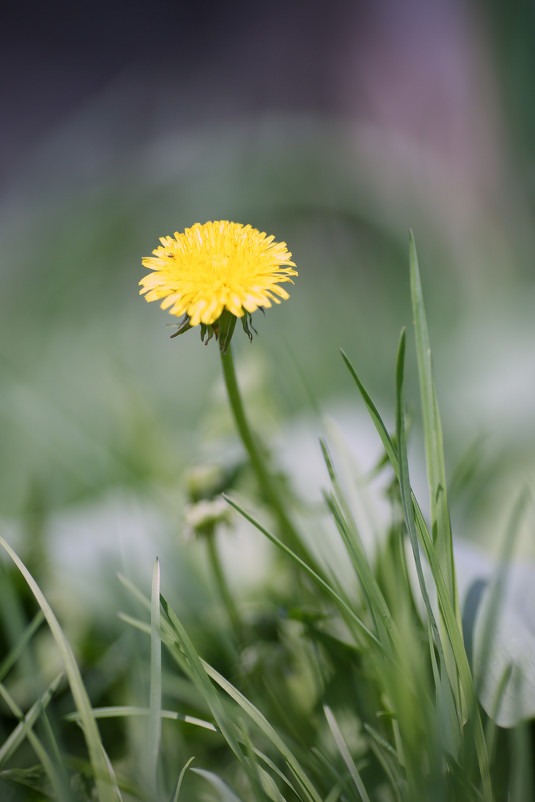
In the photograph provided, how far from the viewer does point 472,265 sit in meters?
1.03

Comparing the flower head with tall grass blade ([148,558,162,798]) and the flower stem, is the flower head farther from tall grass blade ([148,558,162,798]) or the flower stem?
tall grass blade ([148,558,162,798])

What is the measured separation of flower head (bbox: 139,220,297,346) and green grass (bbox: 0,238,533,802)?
0.18 ft

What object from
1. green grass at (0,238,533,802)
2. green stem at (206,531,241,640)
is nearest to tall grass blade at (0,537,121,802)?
green grass at (0,238,533,802)

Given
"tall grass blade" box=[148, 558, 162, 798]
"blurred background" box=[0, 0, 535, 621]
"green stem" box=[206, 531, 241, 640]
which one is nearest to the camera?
"tall grass blade" box=[148, 558, 162, 798]

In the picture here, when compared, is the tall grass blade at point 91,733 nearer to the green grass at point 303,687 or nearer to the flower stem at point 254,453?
the green grass at point 303,687

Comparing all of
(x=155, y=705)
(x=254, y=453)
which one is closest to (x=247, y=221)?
(x=254, y=453)

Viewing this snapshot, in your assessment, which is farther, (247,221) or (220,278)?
(247,221)

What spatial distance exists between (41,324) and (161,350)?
0.24 m

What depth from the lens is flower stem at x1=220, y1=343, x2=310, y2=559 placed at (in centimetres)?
31

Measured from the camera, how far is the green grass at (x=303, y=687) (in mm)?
238

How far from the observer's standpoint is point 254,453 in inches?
13.8

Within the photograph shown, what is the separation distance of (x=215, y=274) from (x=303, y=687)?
0.28m

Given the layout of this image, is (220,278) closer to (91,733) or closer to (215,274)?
(215,274)

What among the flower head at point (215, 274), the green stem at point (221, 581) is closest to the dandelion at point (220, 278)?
the flower head at point (215, 274)
